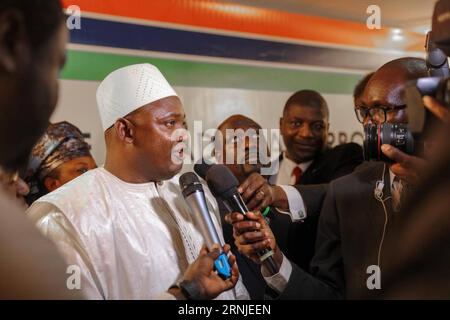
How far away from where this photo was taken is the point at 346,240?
5.46 feet

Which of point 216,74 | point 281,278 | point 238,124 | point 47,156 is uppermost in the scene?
point 216,74

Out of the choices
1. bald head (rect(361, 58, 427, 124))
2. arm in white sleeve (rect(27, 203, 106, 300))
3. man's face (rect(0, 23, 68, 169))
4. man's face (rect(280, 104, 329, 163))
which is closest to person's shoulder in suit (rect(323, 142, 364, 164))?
man's face (rect(280, 104, 329, 163))

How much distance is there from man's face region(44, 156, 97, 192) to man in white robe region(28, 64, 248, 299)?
1.81 feet

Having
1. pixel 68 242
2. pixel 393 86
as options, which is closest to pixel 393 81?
pixel 393 86

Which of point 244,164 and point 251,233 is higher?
point 244,164

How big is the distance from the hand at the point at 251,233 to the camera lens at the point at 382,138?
34 centimetres

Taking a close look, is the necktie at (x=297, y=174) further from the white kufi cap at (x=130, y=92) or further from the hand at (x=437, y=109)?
the hand at (x=437, y=109)

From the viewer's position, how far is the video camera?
967mm

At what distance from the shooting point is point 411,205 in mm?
855

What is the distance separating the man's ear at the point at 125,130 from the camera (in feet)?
5.19

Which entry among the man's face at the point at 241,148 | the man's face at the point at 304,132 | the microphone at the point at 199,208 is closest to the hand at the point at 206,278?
the microphone at the point at 199,208

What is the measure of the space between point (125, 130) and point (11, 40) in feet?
2.91

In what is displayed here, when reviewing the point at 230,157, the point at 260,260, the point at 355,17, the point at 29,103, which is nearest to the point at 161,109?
the point at 260,260

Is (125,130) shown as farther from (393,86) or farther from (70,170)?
(393,86)
